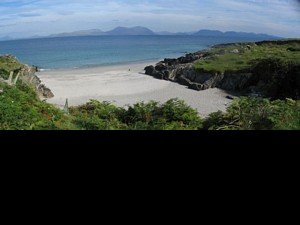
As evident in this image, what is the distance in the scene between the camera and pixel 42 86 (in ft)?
14.4

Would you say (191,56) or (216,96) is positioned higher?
(191,56)

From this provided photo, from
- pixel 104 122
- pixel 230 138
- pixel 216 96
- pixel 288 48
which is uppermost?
pixel 288 48

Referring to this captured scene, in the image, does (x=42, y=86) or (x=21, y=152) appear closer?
(x=21, y=152)

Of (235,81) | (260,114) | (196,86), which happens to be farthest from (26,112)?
(260,114)

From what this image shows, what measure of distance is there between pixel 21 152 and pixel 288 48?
2301mm

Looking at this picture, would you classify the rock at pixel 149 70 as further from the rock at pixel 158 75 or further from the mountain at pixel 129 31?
the mountain at pixel 129 31

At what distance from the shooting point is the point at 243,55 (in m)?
3.18

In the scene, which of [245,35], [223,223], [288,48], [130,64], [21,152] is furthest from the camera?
[130,64]

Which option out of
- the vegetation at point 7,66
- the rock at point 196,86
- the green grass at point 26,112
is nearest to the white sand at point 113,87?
the rock at point 196,86

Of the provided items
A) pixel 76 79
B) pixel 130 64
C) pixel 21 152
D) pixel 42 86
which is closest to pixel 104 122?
pixel 76 79

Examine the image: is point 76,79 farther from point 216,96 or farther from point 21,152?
point 21,152

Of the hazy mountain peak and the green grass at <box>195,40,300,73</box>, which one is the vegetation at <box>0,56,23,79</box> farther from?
the hazy mountain peak

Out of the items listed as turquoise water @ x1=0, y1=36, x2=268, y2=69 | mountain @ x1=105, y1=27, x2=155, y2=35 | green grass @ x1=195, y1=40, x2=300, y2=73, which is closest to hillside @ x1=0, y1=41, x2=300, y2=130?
green grass @ x1=195, y1=40, x2=300, y2=73

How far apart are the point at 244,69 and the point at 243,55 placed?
22 cm
